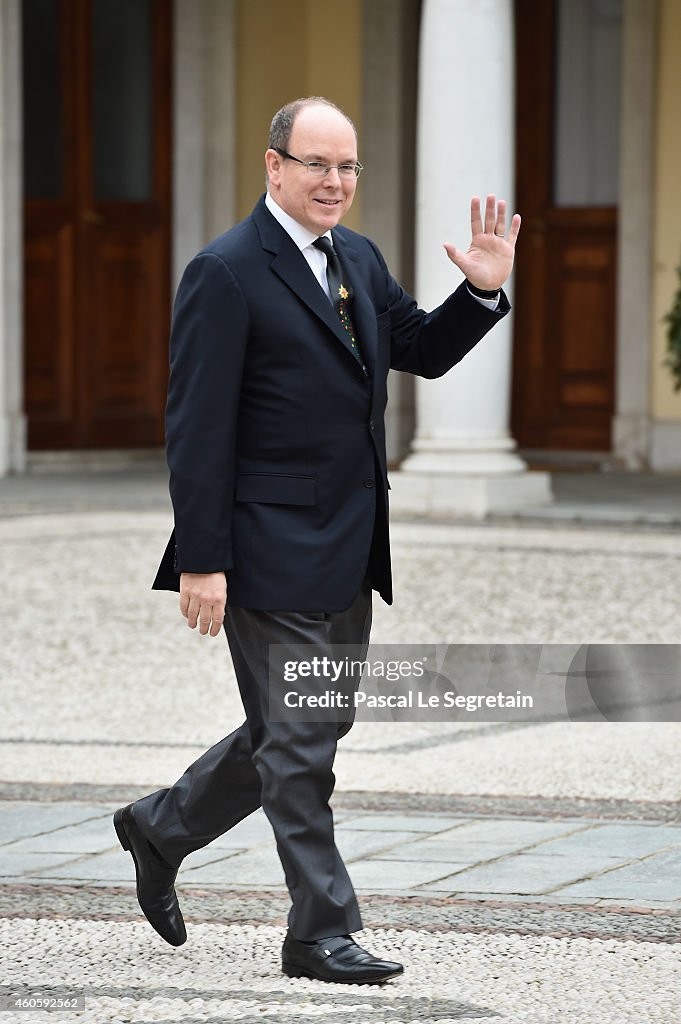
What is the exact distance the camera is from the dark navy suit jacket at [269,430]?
12.5ft

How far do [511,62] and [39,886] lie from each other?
9.11 meters

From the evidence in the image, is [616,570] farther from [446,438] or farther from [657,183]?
[657,183]

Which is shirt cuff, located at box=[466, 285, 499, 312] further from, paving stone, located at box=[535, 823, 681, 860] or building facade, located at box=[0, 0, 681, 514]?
building facade, located at box=[0, 0, 681, 514]

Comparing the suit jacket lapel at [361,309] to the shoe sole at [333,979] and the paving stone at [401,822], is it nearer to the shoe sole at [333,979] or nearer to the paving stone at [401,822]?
the shoe sole at [333,979]

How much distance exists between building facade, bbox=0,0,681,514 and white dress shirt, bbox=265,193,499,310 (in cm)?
1112

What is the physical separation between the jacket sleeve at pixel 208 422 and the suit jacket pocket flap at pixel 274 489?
0.05 metres

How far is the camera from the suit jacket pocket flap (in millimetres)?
3887

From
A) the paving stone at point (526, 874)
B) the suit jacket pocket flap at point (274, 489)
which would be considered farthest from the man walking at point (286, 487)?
the paving stone at point (526, 874)

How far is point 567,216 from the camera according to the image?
16.3 metres

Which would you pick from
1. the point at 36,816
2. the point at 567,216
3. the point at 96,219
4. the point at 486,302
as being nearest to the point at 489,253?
the point at 486,302

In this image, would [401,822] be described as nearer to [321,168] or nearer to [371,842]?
[371,842]

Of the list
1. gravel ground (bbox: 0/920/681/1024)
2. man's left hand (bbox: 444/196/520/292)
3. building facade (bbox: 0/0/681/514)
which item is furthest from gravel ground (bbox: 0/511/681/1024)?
building facade (bbox: 0/0/681/514)

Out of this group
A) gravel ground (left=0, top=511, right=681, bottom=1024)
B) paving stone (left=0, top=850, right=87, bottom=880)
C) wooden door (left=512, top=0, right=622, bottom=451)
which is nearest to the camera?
gravel ground (left=0, top=511, right=681, bottom=1024)

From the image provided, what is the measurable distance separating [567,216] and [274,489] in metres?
12.8
